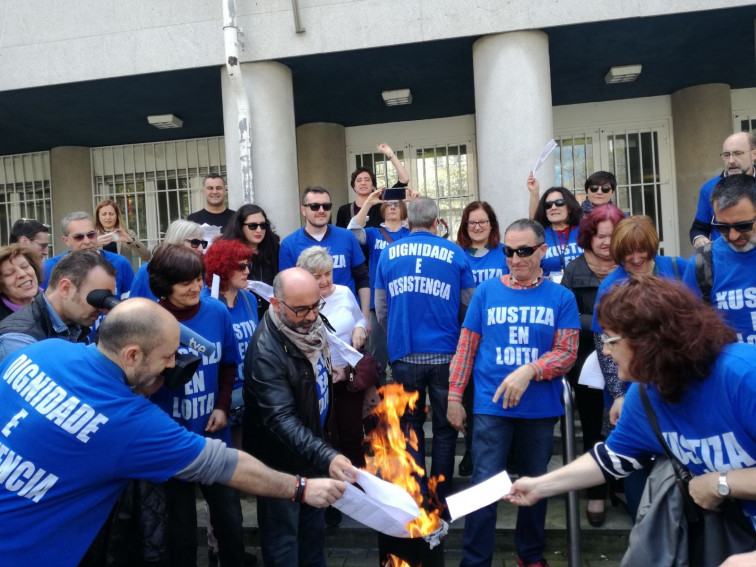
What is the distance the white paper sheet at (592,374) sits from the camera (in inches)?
159

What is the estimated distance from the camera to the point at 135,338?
240 cm

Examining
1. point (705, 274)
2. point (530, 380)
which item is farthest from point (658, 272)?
point (530, 380)

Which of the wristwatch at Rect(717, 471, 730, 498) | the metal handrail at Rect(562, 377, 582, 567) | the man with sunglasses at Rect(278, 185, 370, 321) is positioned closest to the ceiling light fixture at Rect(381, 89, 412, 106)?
the man with sunglasses at Rect(278, 185, 370, 321)

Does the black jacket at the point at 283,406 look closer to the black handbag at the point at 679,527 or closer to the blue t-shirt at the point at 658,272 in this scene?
the black handbag at the point at 679,527

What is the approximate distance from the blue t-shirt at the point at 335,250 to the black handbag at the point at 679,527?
131 inches

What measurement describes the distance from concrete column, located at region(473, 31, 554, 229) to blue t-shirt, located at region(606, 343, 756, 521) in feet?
15.1

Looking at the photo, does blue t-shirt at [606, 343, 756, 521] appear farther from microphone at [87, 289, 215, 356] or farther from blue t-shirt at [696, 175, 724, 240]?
blue t-shirt at [696, 175, 724, 240]

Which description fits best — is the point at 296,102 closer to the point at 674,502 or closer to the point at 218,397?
the point at 218,397

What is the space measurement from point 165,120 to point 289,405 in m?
7.31

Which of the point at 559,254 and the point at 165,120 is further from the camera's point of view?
the point at 165,120

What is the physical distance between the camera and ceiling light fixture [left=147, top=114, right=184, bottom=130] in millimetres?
9360

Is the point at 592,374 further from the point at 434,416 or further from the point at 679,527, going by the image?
the point at 679,527

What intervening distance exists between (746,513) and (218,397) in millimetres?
2753

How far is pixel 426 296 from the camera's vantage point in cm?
455
